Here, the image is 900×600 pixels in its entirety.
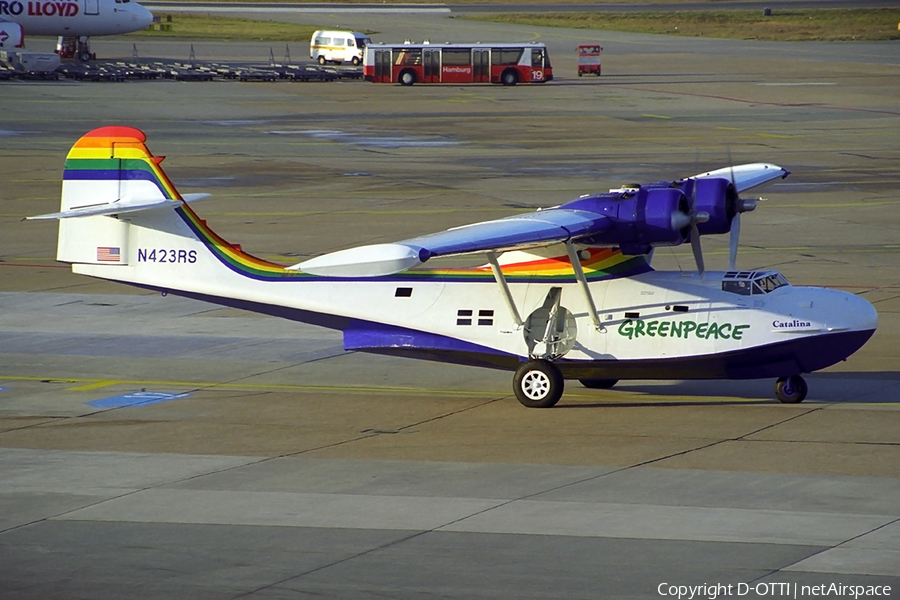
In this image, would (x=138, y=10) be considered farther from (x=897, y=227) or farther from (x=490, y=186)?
(x=897, y=227)

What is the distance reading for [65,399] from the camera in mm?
21984

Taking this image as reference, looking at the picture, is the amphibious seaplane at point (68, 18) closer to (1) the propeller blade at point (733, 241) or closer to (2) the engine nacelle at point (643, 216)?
(1) the propeller blade at point (733, 241)

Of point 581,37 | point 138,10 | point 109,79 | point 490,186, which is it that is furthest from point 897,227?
point 581,37

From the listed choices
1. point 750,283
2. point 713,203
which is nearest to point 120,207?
point 713,203

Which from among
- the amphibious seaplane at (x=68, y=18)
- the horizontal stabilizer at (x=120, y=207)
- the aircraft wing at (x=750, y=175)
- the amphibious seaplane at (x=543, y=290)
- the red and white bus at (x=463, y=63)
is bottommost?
the amphibious seaplane at (x=543, y=290)

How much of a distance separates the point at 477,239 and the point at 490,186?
27.5m

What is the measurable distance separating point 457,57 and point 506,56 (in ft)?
10.3

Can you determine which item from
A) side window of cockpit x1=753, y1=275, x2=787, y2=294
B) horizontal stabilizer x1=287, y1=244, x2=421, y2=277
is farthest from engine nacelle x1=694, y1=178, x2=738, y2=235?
horizontal stabilizer x1=287, y1=244, x2=421, y2=277

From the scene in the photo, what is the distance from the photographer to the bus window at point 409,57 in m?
81.1

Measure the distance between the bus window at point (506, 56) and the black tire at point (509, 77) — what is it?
0.56m

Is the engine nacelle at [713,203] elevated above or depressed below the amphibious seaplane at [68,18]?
below

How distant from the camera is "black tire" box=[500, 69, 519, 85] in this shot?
8112cm

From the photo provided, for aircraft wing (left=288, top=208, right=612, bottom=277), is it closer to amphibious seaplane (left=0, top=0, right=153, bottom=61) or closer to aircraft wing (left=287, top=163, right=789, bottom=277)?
aircraft wing (left=287, top=163, right=789, bottom=277)

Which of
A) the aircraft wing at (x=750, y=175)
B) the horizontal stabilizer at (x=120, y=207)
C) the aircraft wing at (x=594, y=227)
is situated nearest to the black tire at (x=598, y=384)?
the aircraft wing at (x=594, y=227)
